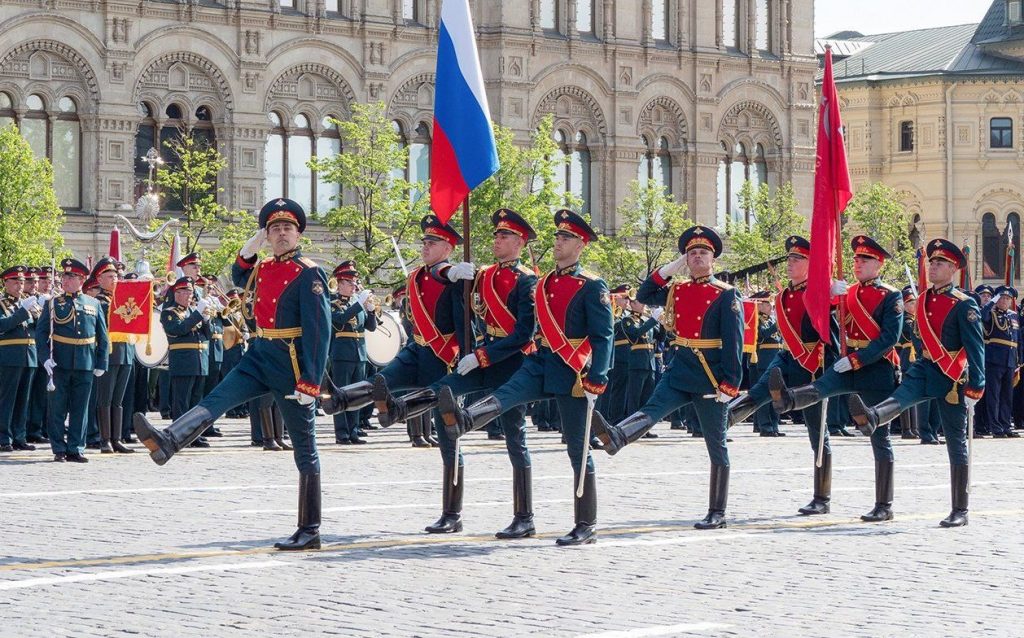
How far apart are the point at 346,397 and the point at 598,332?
150cm

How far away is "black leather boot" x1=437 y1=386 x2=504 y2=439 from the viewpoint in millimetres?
11273

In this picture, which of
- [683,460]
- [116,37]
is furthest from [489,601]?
[116,37]

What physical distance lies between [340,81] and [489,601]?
1492 inches

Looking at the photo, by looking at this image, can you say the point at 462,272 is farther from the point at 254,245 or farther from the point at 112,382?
the point at 112,382

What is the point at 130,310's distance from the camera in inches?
780

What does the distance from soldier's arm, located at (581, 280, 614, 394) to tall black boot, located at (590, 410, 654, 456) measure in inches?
7.5

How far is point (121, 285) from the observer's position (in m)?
19.9

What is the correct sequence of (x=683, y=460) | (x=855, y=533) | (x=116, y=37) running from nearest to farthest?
(x=855, y=533)
(x=683, y=460)
(x=116, y=37)

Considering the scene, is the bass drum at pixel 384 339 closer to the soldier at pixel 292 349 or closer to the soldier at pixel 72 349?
the soldier at pixel 72 349

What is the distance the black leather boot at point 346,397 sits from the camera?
1155cm

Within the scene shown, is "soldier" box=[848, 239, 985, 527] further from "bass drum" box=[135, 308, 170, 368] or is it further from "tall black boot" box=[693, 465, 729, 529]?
"bass drum" box=[135, 308, 170, 368]

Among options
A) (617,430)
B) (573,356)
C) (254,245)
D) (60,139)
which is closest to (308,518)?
(254,245)

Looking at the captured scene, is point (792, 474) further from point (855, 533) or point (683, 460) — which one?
point (855, 533)

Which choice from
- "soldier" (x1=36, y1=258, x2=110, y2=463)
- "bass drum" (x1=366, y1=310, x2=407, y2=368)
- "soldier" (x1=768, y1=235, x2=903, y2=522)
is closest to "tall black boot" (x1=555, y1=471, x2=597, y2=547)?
"soldier" (x1=768, y1=235, x2=903, y2=522)
